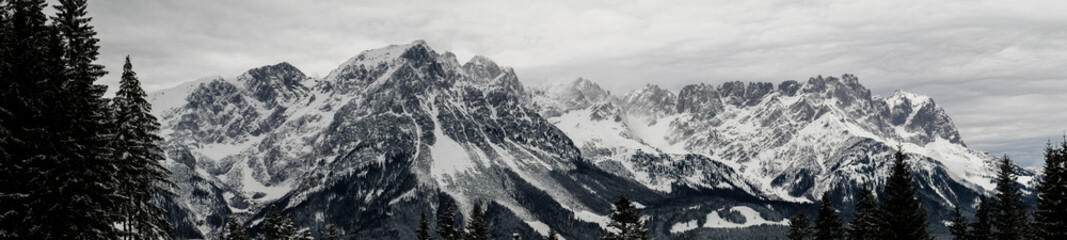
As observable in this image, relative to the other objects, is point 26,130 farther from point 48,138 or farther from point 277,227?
point 277,227

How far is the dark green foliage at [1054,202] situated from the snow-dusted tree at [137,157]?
2083 inches

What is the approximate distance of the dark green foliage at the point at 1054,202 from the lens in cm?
5116

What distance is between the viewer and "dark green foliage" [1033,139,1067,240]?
168ft

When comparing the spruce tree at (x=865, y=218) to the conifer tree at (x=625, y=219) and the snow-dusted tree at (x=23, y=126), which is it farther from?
the snow-dusted tree at (x=23, y=126)

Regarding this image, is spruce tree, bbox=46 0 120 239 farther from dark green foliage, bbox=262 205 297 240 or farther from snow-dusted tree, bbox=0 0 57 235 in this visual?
dark green foliage, bbox=262 205 297 240

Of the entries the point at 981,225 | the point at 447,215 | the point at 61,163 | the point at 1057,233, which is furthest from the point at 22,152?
the point at 981,225

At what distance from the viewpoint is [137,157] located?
53.7 meters

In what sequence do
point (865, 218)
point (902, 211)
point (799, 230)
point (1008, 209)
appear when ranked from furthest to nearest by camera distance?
point (799, 230)
point (1008, 209)
point (865, 218)
point (902, 211)

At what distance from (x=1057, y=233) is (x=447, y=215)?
4842 centimetres

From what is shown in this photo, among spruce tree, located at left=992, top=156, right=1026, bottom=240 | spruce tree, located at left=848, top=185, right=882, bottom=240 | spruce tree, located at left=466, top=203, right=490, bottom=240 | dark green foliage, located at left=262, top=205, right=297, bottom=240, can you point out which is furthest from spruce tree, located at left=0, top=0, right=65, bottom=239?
spruce tree, located at left=992, top=156, right=1026, bottom=240

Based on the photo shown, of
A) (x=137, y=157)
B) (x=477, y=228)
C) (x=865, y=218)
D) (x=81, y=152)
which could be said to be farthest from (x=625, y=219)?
(x=81, y=152)

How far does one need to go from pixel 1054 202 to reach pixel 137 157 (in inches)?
2143

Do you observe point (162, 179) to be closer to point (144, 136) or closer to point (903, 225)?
point (144, 136)

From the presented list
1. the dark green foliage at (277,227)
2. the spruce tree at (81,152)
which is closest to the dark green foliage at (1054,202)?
the spruce tree at (81,152)
